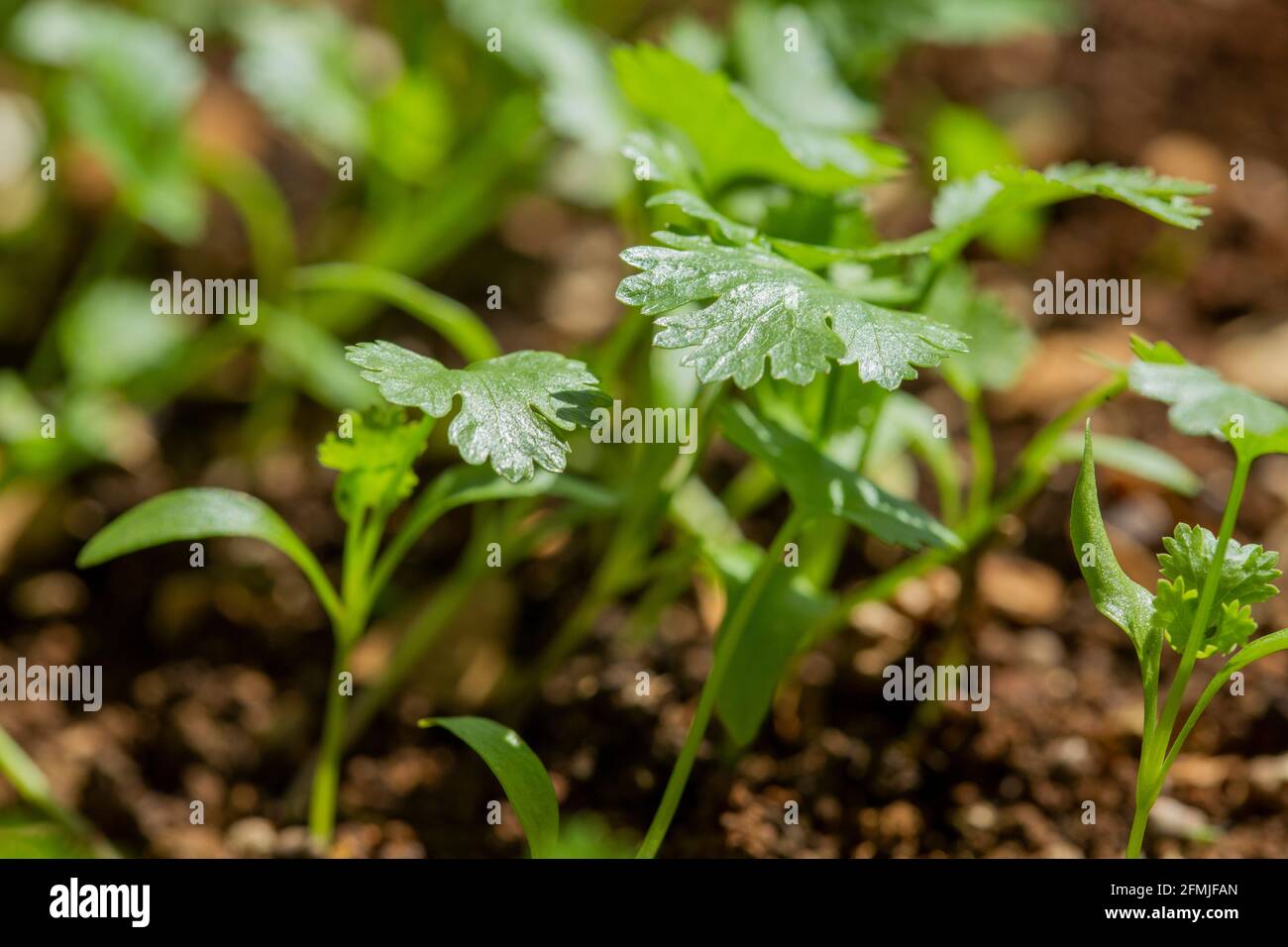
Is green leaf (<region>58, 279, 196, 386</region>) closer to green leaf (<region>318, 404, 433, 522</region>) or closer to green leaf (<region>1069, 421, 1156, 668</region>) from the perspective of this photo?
green leaf (<region>318, 404, 433, 522</region>)

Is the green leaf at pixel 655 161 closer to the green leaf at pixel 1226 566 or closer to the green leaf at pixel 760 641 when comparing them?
the green leaf at pixel 760 641

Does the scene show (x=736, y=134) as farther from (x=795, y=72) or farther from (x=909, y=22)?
(x=909, y=22)

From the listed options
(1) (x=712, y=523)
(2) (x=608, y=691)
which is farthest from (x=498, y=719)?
(1) (x=712, y=523)

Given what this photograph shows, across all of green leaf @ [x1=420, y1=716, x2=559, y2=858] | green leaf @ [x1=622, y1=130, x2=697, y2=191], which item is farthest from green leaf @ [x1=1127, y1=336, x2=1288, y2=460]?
green leaf @ [x1=420, y1=716, x2=559, y2=858]

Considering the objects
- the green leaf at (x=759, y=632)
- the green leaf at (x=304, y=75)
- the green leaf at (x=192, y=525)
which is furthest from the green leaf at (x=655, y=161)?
the green leaf at (x=304, y=75)

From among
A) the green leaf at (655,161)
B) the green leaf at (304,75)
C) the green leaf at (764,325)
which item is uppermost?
the green leaf at (304,75)
